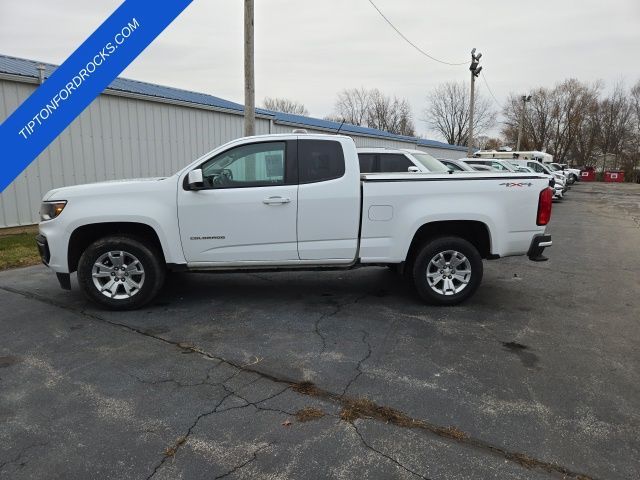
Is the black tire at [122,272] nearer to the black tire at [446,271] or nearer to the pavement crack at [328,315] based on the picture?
the pavement crack at [328,315]

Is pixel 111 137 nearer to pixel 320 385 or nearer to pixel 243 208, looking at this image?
pixel 243 208

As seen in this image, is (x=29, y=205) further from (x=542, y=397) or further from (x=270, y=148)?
(x=542, y=397)

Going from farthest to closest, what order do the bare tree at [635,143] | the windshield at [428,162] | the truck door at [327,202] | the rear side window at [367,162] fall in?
the bare tree at [635,143]
the windshield at [428,162]
the rear side window at [367,162]
the truck door at [327,202]

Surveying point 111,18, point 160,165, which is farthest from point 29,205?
point 111,18

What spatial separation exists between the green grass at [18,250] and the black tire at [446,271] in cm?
650

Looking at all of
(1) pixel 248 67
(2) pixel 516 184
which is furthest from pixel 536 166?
(2) pixel 516 184

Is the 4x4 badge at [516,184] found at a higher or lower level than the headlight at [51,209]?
higher

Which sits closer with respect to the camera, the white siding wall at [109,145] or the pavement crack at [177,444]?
the pavement crack at [177,444]

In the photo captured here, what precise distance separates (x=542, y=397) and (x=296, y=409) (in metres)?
1.83

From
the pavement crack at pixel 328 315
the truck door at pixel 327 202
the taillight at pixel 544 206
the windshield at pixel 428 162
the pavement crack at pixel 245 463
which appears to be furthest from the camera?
the windshield at pixel 428 162

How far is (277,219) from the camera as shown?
538 centimetres

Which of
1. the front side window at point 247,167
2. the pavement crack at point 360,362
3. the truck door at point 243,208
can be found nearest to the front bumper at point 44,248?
the truck door at point 243,208

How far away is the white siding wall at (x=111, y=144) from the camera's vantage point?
35.5 ft

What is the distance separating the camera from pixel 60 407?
3.41 metres
